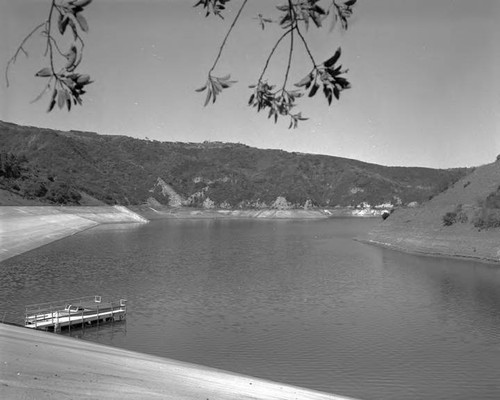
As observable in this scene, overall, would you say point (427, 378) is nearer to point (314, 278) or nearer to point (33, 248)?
point (314, 278)

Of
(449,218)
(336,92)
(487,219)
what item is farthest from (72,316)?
(449,218)

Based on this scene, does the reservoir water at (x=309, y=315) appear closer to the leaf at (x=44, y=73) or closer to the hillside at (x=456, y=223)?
the hillside at (x=456, y=223)

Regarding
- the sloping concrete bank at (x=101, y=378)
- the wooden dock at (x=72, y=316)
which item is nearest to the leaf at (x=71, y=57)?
the sloping concrete bank at (x=101, y=378)

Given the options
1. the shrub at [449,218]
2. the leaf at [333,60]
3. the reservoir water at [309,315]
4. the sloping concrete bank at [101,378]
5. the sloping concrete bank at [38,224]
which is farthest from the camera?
the shrub at [449,218]

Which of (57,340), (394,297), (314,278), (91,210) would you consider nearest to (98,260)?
(314,278)

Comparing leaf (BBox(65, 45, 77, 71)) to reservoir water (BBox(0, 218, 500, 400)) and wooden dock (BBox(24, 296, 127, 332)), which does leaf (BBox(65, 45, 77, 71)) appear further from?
wooden dock (BBox(24, 296, 127, 332))

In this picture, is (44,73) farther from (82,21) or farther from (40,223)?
(40,223)
